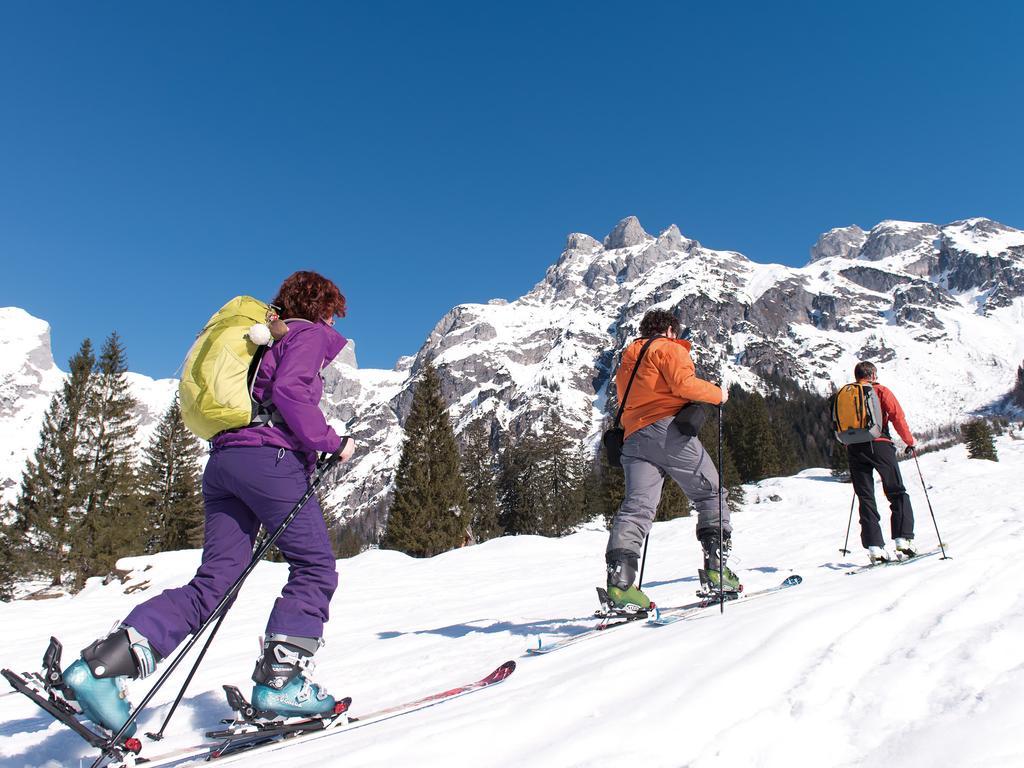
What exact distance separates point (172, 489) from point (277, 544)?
107 feet

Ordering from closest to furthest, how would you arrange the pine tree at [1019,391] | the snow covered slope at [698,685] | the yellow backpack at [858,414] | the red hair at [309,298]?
1. the snow covered slope at [698,685]
2. the red hair at [309,298]
3. the yellow backpack at [858,414]
4. the pine tree at [1019,391]

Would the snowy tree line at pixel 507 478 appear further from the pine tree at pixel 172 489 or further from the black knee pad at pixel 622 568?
the pine tree at pixel 172 489

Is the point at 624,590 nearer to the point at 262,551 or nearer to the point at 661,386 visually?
the point at 661,386

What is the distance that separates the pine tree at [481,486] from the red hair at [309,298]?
3733 cm

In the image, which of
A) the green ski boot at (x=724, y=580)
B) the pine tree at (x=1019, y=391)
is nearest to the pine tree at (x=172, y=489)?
the green ski boot at (x=724, y=580)

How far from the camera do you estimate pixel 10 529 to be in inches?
878

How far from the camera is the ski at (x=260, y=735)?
2.33 m

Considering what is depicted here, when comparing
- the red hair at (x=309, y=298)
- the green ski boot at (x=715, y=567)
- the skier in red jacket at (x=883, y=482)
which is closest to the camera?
the red hair at (x=309, y=298)

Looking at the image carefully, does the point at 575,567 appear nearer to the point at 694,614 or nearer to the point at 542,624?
the point at 542,624

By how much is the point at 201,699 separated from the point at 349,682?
851mm

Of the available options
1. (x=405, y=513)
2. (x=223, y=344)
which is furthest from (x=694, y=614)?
(x=405, y=513)

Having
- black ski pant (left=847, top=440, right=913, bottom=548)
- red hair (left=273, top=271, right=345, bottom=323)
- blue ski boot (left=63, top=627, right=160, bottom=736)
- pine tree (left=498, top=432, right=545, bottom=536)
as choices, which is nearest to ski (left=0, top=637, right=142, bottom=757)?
blue ski boot (left=63, top=627, right=160, bottom=736)

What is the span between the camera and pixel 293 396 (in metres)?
2.78

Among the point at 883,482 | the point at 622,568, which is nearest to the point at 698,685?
the point at 622,568
